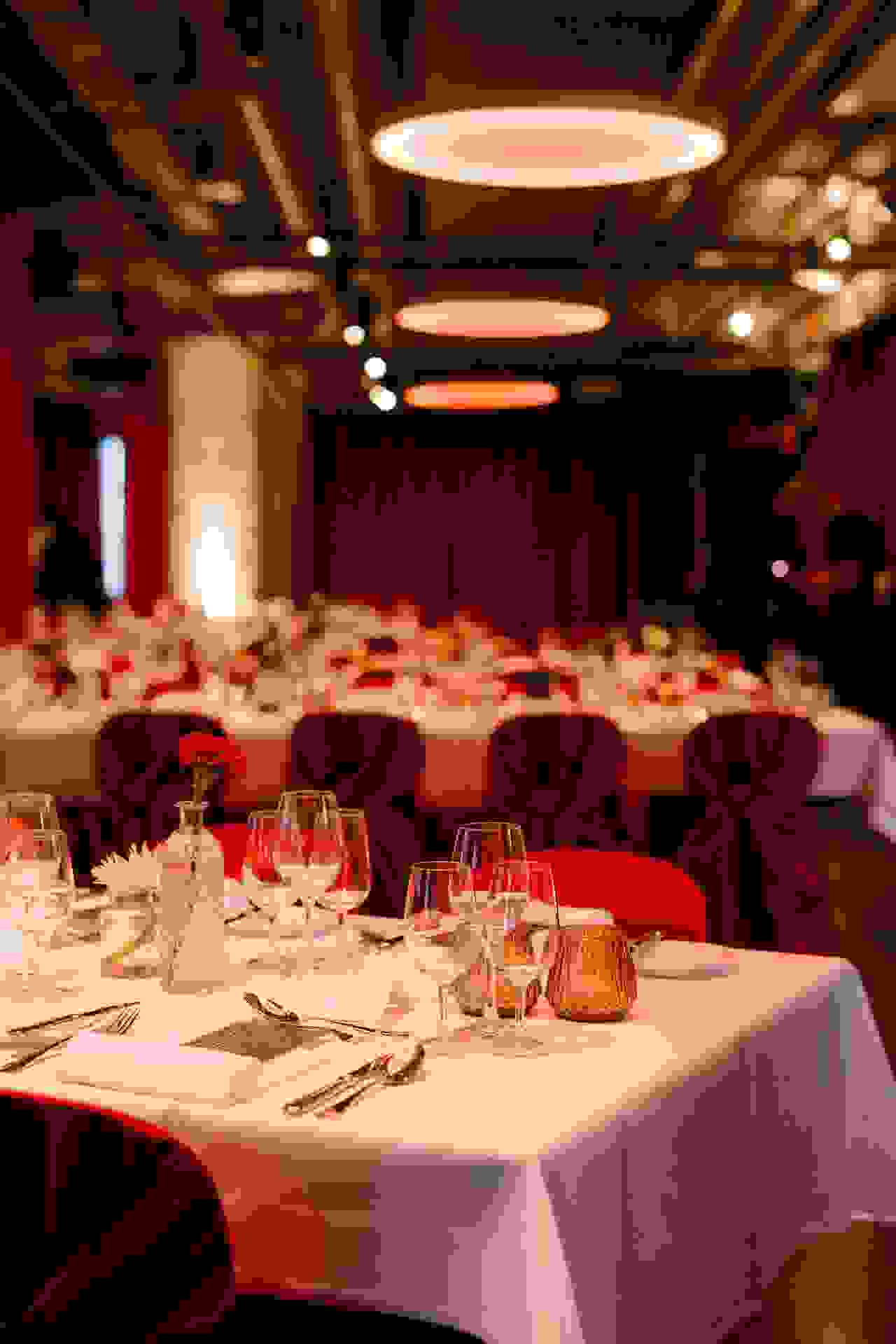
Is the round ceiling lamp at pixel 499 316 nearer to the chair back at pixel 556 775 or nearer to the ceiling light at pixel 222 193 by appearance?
the ceiling light at pixel 222 193

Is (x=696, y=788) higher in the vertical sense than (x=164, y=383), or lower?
lower

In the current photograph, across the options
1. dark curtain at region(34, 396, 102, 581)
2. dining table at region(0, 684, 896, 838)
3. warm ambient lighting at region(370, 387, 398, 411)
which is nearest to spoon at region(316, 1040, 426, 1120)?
dining table at region(0, 684, 896, 838)

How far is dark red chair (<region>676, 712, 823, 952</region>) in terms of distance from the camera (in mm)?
5582

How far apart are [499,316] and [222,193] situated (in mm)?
2647

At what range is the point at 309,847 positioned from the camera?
2592mm

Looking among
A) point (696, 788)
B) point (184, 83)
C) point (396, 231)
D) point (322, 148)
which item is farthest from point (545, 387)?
point (696, 788)

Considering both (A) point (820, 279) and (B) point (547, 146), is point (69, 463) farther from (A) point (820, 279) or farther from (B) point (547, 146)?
(B) point (547, 146)

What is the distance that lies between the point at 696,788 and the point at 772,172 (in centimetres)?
496

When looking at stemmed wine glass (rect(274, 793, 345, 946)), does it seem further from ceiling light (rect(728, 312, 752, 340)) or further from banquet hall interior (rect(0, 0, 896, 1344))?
ceiling light (rect(728, 312, 752, 340))

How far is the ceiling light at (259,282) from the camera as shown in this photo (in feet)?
37.5

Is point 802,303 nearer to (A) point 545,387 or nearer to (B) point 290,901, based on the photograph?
(A) point 545,387

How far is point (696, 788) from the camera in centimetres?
573

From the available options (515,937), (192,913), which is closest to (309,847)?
(192,913)

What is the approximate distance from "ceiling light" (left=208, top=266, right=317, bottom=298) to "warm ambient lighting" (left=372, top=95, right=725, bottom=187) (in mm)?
5572
